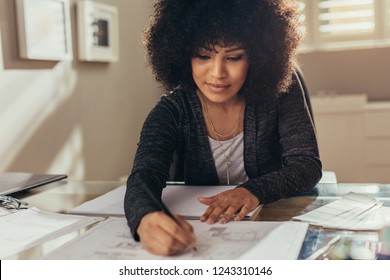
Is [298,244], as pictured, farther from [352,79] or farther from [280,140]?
[352,79]

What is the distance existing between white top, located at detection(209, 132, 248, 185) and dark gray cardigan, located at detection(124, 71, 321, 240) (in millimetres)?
11

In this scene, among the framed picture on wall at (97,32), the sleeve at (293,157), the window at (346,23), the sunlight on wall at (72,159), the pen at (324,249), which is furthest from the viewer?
the window at (346,23)

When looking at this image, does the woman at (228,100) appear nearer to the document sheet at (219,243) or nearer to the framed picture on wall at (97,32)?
the document sheet at (219,243)

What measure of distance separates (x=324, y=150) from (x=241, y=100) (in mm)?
1700

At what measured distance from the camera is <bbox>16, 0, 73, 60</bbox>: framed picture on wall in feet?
4.41

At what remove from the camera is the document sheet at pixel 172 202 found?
2.35 ft

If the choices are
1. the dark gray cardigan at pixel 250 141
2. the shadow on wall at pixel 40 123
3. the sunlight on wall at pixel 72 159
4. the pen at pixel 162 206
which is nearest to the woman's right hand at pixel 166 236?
the pen at pixel 162 206

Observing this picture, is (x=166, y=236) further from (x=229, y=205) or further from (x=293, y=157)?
(x=293, y=157)

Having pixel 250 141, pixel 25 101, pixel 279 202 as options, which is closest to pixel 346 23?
pixel 25 101

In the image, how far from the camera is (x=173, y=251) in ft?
1.78

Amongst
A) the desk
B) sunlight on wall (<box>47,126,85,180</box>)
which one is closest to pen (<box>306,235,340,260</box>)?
the desk

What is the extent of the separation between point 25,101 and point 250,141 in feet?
2.43

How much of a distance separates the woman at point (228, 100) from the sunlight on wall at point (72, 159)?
701mm

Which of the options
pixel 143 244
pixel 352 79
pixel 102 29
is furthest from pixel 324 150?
pixel 143 244
